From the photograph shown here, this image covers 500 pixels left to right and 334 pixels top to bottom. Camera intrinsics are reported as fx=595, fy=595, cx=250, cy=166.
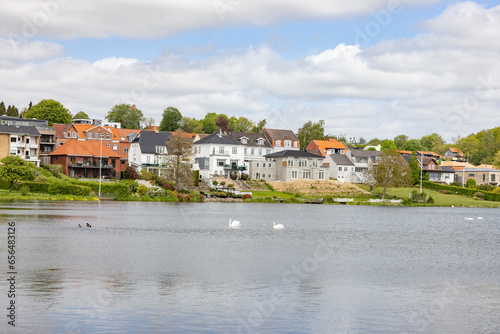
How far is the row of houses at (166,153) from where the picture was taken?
10206 cm

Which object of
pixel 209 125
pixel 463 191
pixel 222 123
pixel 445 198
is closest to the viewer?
pixel 445 198

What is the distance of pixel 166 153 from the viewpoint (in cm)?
11319

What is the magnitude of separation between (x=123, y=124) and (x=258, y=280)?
14656cm

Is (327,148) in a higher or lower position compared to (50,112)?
lower

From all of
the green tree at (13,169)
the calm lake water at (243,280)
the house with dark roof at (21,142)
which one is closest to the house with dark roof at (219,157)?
the house with dark roof at (21,142)

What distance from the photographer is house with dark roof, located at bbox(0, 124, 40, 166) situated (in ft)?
330

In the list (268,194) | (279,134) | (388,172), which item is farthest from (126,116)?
(388,172)

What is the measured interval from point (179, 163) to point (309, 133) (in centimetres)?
6079

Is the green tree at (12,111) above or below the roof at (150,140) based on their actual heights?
above

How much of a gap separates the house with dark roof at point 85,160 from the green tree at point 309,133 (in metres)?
53.5

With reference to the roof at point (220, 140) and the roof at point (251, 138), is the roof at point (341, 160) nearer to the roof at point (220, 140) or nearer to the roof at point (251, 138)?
the roof at point (251, 138)

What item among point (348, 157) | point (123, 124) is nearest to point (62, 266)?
point (348, 157)

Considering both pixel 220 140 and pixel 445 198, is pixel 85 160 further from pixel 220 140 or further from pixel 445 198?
pixel 445 198

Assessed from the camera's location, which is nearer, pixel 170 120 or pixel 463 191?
pixel 463 191
